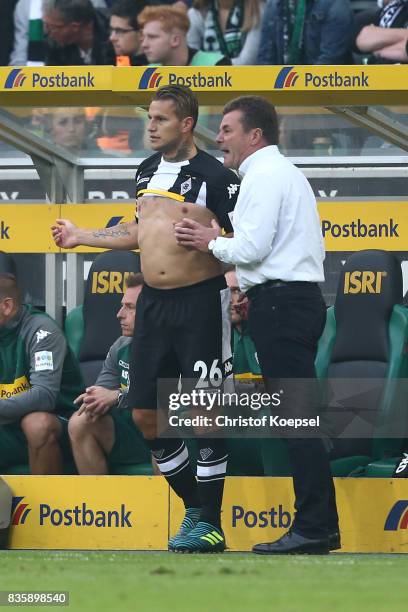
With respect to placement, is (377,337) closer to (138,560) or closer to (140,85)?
(140,85)

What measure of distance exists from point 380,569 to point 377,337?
8.29 ft

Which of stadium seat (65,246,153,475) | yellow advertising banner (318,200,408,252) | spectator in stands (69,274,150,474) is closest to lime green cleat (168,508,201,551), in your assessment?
spectator in stands (69,274,150,474)

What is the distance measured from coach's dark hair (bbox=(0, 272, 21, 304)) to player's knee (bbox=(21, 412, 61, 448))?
71 cm

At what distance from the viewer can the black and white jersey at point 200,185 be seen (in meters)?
7.03

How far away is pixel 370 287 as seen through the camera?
8203 millimetres

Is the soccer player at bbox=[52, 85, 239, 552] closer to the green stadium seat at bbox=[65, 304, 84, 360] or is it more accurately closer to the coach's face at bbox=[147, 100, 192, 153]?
the coach's face at bbox=[147, 100, 192, 153]

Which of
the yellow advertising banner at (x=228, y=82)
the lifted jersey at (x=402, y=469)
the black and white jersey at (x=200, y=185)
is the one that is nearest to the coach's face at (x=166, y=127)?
the black and white jersey at (x=200, y=185)

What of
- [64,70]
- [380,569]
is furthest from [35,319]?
[380,569]

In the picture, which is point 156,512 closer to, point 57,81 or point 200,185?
point 200,185

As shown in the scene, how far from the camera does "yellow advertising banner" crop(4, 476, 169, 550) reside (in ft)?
25.5

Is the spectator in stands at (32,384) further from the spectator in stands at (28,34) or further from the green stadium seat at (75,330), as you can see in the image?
the spectator in stands at (28,34)

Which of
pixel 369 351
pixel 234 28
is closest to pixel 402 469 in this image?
pixel 369 351

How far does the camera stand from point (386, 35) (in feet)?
34.0

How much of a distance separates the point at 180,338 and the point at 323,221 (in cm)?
219
